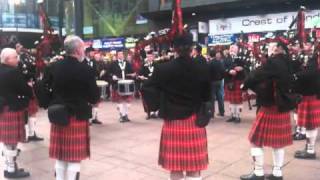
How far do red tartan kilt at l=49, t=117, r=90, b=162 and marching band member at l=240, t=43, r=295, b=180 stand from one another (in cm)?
192

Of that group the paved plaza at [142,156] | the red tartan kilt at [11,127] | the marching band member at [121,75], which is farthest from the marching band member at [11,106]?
the marching band member at [121,75]

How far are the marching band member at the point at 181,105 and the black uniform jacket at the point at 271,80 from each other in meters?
1.03

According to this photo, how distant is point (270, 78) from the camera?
469cm

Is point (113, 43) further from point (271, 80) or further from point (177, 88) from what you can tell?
point (177, 88)

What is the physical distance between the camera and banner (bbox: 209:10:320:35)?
16125mm

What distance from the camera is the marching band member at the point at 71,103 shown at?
13.2ft

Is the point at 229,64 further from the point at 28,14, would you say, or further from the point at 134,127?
the point at 28,14

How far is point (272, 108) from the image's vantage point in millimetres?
4812

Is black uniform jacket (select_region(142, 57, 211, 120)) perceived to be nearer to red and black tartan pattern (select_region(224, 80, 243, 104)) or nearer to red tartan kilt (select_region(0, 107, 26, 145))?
red tartan kilt (select_region(0, 107, 26, 145))

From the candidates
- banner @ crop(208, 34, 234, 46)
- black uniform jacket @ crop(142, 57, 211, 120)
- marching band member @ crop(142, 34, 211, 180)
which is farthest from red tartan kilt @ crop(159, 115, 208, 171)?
banner @ crop(208, 34, 234, 46)

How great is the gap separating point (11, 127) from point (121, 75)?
5198 mm

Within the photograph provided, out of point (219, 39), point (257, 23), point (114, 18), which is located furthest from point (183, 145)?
point (114, 18)

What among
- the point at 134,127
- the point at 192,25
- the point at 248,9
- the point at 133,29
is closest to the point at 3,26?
the point at 133,29

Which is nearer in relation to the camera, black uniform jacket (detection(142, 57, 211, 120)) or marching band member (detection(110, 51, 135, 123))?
black uniform jacket (detection(142, 57, 211, 120))
